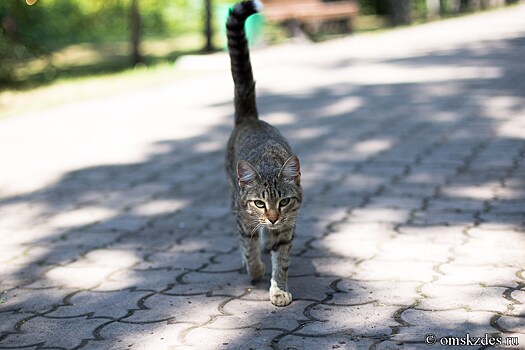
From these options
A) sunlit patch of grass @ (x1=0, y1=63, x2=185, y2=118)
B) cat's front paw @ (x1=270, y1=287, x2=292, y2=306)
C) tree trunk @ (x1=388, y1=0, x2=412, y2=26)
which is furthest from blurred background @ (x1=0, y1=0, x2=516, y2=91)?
cat's front paw @ (x1=270, y1=287, x2=292, y2=306)

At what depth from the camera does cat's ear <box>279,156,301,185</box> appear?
4188mm

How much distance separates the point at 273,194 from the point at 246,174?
20 cm

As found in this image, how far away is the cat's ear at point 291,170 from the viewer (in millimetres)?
4188

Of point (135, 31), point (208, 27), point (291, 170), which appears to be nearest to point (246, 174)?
point (291, 170)

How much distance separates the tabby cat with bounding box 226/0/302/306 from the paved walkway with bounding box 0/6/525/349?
0.18 m

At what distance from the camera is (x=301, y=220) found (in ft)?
18.8

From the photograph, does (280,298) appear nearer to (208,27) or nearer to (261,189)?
(261,189)

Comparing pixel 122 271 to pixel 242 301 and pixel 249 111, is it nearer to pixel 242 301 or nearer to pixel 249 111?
pixel 242 301

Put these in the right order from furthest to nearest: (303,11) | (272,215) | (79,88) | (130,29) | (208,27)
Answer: (130,29)
(303,11)
(208,27)
(79,88)
(272,215)

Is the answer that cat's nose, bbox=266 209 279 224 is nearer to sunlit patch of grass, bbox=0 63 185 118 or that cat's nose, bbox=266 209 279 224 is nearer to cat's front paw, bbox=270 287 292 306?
cat's front paw, bbox=270 287 292 306

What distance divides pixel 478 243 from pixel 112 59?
48.5ft

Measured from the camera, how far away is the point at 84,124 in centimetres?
1019

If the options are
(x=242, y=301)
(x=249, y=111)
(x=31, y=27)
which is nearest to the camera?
(x=242, y=301)

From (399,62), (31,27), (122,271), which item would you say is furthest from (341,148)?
(31,27)
